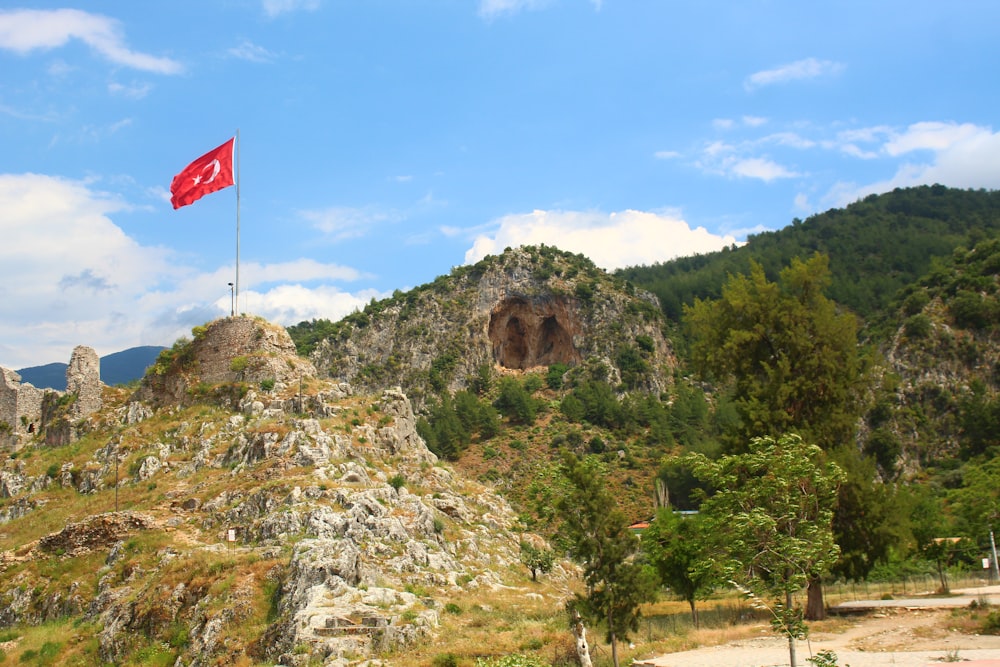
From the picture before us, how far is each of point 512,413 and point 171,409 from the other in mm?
51597

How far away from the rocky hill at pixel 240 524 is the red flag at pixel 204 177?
7415 mm

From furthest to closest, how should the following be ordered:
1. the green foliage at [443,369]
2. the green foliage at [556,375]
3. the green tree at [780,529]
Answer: the green foliage at [556,375], the green foliage at [443,369], the green tree at [780,529]

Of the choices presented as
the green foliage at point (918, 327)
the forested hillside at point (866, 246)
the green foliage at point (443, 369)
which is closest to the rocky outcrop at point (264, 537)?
the green foliage at point (443, 369)

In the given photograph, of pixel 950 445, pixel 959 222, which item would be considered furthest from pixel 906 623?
pixel 959 222

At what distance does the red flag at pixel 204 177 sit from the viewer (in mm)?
35625

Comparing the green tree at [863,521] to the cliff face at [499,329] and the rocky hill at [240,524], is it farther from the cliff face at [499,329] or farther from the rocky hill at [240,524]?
the cliff face at [499,329]

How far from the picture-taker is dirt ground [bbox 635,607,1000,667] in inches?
644

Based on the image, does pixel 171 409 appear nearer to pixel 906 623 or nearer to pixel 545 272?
pixel 906 623

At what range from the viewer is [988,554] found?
3862 centimetres

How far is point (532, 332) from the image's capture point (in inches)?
4104

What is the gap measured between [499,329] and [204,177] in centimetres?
6985

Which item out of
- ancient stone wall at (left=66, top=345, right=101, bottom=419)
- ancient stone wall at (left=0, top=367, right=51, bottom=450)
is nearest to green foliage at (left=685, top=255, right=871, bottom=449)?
ancient stone wall at (left=66, top=345, right=101, bottom=419)

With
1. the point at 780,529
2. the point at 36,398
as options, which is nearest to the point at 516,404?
the point at 36,398

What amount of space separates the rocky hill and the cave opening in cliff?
59856mm
